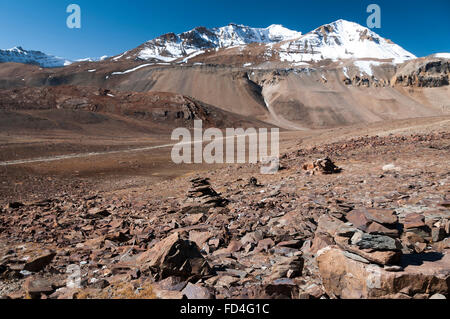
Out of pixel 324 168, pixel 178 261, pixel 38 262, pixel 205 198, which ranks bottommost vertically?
pixel 38 262

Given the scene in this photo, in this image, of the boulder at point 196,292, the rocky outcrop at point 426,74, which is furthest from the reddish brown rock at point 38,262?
the rocky outcrop at point 426,74

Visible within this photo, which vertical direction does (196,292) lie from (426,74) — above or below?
below

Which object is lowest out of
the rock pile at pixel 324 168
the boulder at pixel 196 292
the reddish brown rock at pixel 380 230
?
the boulder at pixel 196 292

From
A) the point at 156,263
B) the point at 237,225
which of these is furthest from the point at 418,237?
the point at 156,263

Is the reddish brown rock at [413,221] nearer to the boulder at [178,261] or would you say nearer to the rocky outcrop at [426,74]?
the boulder at [178,261]

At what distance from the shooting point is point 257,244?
533cm

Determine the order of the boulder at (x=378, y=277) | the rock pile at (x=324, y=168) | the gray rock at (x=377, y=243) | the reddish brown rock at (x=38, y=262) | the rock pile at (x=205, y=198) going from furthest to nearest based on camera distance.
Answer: the rock pile at (x=324, y=168) → the rock pile at (x=205, y=198) → the reddish brown rock at (x=38, y=262) → the gray rock at (x=377, y=243) → the boulder at (x=378, y=277)

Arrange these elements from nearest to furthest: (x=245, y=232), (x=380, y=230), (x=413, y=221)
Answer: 1. (x=380, y=230)
2. (x=413, y=221)
3. (x=245, y=232)

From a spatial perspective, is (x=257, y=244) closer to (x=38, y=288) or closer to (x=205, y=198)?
(x=38, y=288)

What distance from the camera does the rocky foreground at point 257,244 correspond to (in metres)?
3.63

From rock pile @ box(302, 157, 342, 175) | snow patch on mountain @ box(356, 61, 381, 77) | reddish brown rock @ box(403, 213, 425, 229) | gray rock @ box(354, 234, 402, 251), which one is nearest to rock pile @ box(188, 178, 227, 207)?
rock pile @ box(302, 157, 342, 175)

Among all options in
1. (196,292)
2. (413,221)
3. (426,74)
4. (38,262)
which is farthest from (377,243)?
(426,74)

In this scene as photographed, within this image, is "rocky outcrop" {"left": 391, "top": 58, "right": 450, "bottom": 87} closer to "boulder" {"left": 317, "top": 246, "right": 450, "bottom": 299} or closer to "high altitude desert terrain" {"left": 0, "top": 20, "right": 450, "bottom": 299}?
"high altitude desert terrain" {"left": 0, "top": 20, "right": 450, "bottom": 299}

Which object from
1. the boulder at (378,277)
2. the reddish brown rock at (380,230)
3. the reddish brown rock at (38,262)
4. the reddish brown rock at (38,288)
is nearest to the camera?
the boulder at (378,277)
